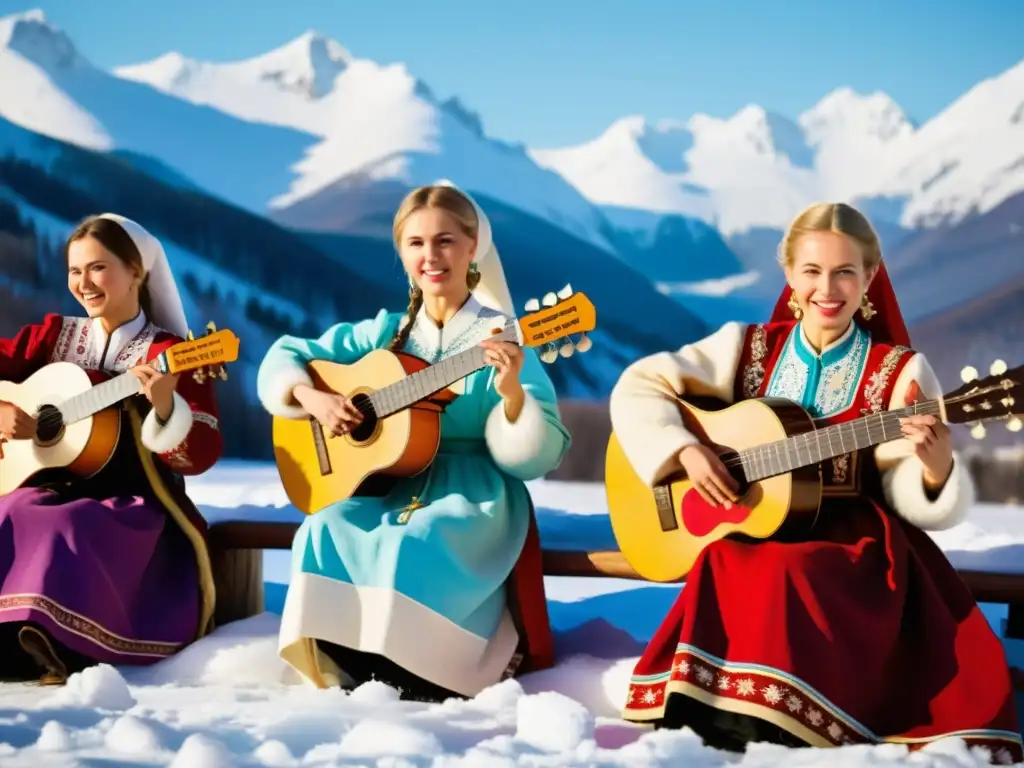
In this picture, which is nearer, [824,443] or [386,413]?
[824,443]

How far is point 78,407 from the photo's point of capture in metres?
3.34

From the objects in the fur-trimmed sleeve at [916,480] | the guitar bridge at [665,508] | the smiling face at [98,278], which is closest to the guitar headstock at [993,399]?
the fur-trimmed sleeve at [916,480]

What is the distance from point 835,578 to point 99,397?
1.93 m

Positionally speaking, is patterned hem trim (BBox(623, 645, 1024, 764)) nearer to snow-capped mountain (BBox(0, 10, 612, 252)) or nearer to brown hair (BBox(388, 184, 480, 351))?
brown hair (BBox(388, 184, 480, 351))

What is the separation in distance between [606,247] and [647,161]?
0.37 m

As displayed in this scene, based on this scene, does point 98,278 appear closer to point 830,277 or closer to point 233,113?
point 830,277

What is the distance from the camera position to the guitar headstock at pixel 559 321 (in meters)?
2.85

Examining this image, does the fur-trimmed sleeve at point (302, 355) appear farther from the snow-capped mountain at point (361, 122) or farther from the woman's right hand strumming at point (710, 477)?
the snow-capped mountain at point (361, 122)

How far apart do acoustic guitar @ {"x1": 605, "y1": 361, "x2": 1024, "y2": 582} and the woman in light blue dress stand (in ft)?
0.99

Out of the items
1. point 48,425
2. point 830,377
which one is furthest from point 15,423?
point 830,377

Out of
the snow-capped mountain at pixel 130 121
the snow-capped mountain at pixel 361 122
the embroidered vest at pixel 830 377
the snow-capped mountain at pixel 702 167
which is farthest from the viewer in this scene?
the snow-capped mountain at pixel 130 121

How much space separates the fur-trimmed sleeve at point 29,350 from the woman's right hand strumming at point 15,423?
180 millimetres

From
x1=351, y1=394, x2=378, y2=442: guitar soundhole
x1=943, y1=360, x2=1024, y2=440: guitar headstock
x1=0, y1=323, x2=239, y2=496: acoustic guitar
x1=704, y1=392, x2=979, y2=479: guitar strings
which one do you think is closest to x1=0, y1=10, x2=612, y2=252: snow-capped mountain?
x1=0, y1=323, x2=239, y2=496: acoustic guitar

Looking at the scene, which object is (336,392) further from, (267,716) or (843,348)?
(843,348)
